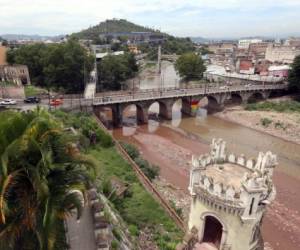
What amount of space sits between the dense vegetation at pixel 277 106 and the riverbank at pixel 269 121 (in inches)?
68.3

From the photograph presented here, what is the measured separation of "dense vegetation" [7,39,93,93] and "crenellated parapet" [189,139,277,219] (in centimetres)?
4775

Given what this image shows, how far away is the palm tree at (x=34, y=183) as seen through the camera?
730 cm

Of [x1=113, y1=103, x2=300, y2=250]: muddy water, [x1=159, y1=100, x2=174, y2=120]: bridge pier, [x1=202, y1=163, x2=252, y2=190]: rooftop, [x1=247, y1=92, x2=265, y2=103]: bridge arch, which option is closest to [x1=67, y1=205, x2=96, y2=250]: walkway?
[x1=202, y1=163, x2=252, y2=190]: rooftop

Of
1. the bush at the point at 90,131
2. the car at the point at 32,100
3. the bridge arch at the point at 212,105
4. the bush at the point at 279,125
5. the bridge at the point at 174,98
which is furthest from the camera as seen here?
the bridge arch at the point at 212,105

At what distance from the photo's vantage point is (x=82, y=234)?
11461mm

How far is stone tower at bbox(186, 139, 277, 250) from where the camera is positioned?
8438 millimetres

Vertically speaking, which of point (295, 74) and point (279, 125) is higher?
point (295, 74)

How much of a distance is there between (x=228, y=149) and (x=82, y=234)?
103 feet

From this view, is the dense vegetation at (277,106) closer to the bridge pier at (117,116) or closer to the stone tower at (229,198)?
the bridge pier at (117,116)

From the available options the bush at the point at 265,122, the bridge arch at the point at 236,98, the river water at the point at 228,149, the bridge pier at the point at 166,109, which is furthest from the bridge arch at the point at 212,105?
the bush at the point at 265,122

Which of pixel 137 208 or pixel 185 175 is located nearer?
pixel 137 208

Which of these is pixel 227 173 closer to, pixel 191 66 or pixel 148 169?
pixel 148 169

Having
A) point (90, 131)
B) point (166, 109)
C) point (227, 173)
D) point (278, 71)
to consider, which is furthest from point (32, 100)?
point (278, 71)

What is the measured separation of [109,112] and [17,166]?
158 feet
